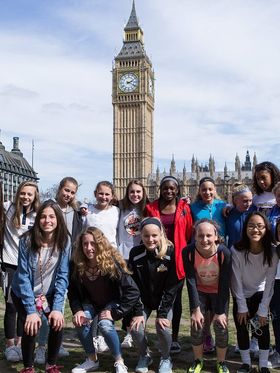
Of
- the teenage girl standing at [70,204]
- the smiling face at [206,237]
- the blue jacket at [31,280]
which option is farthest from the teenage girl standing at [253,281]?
Result: the teenage girl standing at [70,204]

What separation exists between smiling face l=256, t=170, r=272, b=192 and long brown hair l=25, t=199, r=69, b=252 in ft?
6.83

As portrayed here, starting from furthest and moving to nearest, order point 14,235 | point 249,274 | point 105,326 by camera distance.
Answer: point 14,235 < point 249,274 < point 105,326

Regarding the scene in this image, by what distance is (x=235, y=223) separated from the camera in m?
5.09

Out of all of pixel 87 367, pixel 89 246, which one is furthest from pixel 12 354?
pixel 89 246

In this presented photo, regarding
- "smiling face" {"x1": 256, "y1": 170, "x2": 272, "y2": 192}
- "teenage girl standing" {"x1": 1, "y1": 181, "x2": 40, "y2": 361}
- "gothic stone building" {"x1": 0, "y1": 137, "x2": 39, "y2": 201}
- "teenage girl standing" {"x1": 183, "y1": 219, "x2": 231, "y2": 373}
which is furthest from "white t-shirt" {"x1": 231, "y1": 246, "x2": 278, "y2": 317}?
"gothic stone building" {"x1": 0, "y1": 137, "x2": 39, "y2": 201}

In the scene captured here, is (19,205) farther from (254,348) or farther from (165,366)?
(254,348)

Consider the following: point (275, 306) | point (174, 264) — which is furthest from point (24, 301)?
point (275, 306)

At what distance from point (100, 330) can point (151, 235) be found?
0.90m

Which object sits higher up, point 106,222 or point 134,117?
point 134,117

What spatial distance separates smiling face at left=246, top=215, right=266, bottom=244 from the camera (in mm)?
4332

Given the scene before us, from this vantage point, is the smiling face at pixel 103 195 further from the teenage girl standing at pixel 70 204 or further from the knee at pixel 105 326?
the knee at pixel 105 326

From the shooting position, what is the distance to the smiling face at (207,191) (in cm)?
512

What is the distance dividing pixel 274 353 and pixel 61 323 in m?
2.00

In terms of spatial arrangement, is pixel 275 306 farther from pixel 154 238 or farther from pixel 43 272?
pixel 43 272
